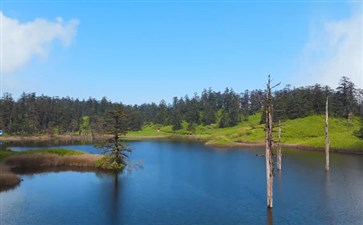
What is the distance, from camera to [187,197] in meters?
49.6

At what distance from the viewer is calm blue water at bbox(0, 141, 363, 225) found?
39250 mm

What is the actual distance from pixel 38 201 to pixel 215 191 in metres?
25.2

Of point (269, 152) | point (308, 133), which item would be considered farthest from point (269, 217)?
point (308, 133)

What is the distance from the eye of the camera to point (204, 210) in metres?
42.7

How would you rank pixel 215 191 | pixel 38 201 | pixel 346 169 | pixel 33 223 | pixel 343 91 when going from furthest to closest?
pixel 343 91 → pixel 346 169 → pixel 215 191 → pixel 38 201 → pixel 33 223

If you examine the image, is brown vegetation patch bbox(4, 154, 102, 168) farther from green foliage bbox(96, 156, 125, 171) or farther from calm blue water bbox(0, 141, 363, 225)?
calm blue water bbox(0, 141, 363, 225)

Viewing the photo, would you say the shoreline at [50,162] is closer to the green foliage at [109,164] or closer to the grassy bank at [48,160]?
the grassy bank at [48,160]

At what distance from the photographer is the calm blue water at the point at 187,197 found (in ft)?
129

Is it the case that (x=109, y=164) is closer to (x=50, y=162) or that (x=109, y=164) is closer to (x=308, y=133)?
(x=50, y=162)

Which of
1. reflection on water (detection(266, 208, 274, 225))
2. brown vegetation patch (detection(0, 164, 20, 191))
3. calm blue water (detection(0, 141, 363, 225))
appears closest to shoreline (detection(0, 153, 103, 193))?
calm blue water (detection(0, 141, 363, 225))

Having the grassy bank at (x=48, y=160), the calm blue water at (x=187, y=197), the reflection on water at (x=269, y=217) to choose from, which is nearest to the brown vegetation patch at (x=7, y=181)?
the calm blue water at (x=187, y=197)

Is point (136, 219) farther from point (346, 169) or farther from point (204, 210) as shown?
point (346, 169)

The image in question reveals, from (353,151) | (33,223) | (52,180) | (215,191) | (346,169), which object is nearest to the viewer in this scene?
(33,223)

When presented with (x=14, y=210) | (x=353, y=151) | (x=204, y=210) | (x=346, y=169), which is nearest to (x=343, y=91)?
(x=353, y=151)
